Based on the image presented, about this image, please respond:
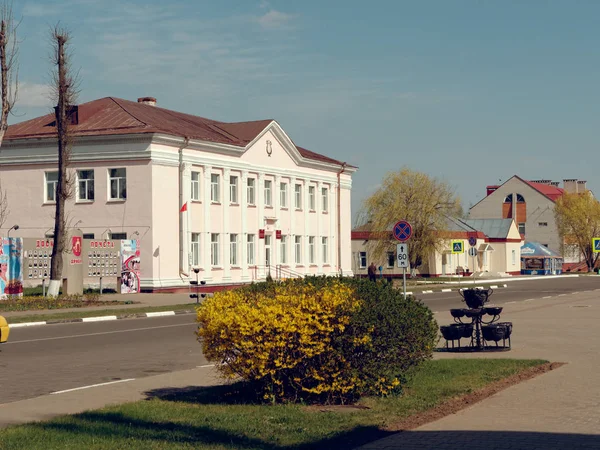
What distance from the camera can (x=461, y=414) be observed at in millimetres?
9836

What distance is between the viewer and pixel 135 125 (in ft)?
157

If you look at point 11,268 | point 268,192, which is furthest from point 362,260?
point 11,268

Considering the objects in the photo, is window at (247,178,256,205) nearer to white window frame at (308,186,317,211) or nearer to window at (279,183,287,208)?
window at (279,183,287,208)

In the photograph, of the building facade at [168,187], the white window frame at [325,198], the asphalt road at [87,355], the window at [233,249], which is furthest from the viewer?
the white window frame at [325,198]

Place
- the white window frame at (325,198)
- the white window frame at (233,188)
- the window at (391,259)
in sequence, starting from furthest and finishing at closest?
the window at (391,259) < the white window frame at (325,198) < the white window frame at (233,188)

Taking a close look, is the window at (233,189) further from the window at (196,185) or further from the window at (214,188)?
the window at (196,185)

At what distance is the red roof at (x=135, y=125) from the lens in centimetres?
4809

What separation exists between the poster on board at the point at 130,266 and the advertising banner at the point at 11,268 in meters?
6.46

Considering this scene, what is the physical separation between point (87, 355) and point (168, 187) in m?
30.5

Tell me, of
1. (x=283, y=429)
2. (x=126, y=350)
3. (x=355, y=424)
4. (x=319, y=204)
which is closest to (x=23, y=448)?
(x=283, y=429)

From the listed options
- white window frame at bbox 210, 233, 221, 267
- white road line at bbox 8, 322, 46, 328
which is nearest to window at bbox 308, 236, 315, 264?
white window frame at bbox 210, 233, 221, 267

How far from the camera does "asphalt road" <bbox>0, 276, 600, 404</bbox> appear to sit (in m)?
13.7

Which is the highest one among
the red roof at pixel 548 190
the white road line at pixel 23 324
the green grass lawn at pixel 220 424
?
the red roof at pixel 548 190

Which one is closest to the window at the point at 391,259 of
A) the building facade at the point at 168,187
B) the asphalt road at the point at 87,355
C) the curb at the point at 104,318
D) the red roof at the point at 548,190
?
the building facade at the point at 168,187
